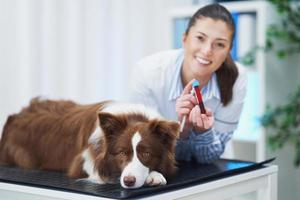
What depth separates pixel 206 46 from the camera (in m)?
1.37

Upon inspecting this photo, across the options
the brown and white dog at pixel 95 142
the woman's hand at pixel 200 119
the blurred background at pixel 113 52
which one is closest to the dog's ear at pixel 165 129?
the brown and white dog at pixel 95 142

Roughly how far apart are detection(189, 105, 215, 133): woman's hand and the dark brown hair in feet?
0.44

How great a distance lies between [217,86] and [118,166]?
1.29 feet

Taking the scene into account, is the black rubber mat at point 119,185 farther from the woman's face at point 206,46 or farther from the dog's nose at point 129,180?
the woman's face at point 206,46

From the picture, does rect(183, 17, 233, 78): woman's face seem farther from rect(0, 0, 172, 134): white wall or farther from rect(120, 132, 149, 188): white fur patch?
rect(0, 0, 172, 134): white wall

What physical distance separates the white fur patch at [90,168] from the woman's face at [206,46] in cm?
34

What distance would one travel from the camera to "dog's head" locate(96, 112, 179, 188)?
3.82 feet

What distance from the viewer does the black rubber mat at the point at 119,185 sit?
1101 millimetres

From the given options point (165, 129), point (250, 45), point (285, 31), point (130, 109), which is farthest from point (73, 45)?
point (165, 129)

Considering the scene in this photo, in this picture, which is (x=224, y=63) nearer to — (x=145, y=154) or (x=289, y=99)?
(x=145, y=154)

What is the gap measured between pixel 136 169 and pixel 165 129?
108 mm

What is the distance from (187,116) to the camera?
4.38 ft

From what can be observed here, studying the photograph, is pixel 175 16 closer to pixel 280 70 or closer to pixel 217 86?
pixel 280 70

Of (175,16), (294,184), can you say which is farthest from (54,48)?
(294,184)
